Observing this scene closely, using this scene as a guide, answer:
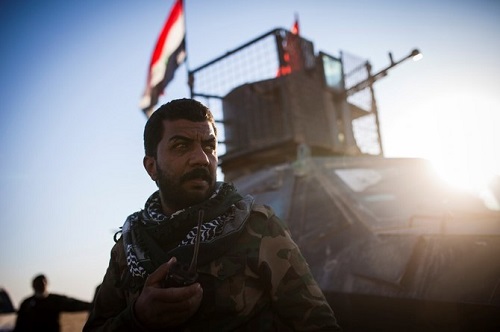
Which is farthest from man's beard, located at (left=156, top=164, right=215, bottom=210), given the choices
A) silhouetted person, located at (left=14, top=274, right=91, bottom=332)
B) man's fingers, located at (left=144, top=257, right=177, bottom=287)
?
silhouetted person, located at (left=14, top=274, right=91, bottom=332)

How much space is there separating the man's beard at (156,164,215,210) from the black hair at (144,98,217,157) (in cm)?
20

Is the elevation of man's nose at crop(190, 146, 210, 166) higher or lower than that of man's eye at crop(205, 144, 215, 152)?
lower

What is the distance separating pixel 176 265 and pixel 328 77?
1068 centimetres

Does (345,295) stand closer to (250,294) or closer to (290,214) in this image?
(250,294)

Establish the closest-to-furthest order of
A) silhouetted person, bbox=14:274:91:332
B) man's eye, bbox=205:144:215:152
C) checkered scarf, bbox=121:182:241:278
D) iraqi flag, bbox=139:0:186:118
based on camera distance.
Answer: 1. checkered scarf, bbox=121:182:241:278
2. man's eye, bbox=205:144:215:152
3. silhouetted person, bbox=14:274:91:332
4. iraqi flag, bbox=139:0:186:118

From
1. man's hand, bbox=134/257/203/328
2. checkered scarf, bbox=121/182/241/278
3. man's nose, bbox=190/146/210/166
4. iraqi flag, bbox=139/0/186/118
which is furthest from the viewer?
iraqi flag, bbox=139/0/186/118

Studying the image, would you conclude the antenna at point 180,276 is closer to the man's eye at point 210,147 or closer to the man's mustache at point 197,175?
the man's mustache at point 197,175

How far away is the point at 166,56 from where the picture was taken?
1048 centimetres

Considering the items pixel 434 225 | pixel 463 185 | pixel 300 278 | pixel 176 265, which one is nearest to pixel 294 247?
pixel 300 278

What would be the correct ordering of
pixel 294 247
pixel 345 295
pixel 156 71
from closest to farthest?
1. pixel 294 247
2. pixel 345 295
3. pixel 156 71

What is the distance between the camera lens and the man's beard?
156cm

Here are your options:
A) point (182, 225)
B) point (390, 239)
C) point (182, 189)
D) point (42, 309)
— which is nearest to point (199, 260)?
point (182, 225)

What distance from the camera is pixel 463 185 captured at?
3.44 metres

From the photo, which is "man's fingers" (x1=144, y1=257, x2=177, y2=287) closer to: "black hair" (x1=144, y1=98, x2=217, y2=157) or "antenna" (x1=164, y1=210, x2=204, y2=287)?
"antenna" (x1=164, y1=210, x2=204, y2=287)
